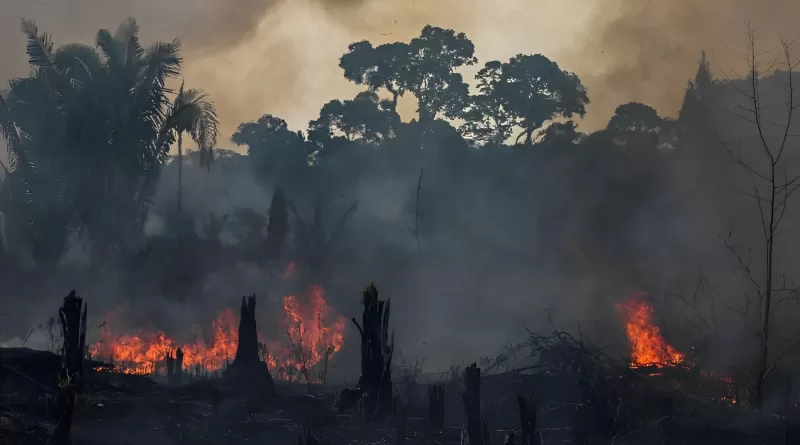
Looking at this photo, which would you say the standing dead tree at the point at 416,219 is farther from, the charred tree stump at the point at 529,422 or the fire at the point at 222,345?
the charred tree stump at the point at 529,422

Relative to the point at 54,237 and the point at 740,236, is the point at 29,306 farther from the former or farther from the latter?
the point at 740,236

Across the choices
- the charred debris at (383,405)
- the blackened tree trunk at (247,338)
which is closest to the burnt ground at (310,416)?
the charred debris at (383,405)

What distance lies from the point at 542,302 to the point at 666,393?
21756mm

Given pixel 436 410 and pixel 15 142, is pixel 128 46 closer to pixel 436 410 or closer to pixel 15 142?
pixel 15 142

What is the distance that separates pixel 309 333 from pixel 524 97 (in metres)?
26.0

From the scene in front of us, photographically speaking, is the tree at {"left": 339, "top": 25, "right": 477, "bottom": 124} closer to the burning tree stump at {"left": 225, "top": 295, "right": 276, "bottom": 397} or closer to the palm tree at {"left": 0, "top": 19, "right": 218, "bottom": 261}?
the palm tree at {"left": 0, "top": 19, "right": 218, "bottom": 261}

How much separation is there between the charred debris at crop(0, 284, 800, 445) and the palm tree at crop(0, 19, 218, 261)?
1497 cm

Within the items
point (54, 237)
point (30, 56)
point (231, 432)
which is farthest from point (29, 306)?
point (231, 432)

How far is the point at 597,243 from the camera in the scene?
46.3 meters

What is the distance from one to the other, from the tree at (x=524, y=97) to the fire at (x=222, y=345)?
2373 centimetres

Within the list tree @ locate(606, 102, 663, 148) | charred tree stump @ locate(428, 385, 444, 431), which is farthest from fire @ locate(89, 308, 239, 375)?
tree @ locate(606, 102, 663, 148)

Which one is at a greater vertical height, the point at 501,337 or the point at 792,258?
the point at 792,258

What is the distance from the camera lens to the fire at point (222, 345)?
35.5 meters

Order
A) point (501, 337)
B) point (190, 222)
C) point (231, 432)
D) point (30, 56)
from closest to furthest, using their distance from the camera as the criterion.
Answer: point (231, 432)
point (30, 56)
point (501, 337)
point (190, 222)
